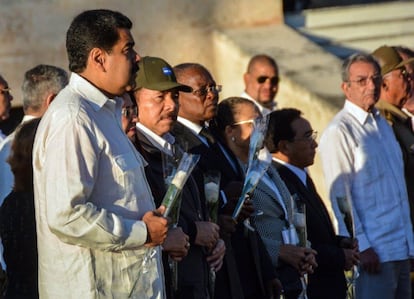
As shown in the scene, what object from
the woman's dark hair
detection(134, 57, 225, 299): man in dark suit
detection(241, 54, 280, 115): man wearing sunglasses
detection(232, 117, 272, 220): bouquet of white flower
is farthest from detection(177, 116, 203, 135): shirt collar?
detection(241, 54, 280, 115): man wearing sunglasses

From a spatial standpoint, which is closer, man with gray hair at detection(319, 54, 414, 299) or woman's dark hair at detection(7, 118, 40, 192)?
woman's dark hair at detection(7, 118, 40, 192)

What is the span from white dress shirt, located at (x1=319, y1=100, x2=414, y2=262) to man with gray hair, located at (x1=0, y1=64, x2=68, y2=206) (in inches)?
88.1

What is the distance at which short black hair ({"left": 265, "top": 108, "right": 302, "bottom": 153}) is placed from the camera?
329 inches

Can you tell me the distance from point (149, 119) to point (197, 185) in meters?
0.51

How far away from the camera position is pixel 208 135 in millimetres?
7633

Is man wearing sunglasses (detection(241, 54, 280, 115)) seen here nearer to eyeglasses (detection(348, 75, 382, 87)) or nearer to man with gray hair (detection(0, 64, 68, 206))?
eyeglasses (detection(348, 75, 382, 87))

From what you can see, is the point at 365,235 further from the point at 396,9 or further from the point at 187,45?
the point at 396,9

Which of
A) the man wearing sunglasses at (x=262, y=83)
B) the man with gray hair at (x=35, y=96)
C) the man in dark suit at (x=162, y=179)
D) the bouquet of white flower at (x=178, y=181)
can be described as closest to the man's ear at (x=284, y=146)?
the man in dark suit at (x=162, y=179)

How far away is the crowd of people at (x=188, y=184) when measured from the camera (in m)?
5.35

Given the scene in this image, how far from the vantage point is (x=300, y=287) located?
7.86 m

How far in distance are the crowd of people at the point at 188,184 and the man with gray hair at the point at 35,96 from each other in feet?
0.03

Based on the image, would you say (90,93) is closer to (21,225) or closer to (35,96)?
(21,225)

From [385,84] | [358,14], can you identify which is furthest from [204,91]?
[358,14]

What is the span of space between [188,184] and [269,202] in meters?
1.12
